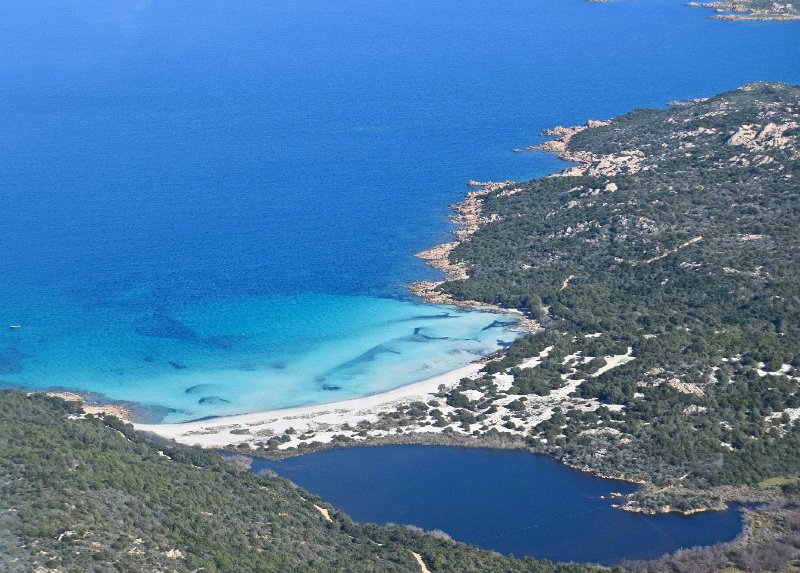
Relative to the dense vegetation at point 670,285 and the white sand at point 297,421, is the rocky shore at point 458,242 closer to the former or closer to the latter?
the dense vegetation at point 670,285

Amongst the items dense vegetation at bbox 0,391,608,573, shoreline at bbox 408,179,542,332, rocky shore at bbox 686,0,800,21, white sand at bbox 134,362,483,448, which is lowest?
dense vegetation at bbox 0,391,608,573

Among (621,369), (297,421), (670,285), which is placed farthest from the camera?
(670,285)

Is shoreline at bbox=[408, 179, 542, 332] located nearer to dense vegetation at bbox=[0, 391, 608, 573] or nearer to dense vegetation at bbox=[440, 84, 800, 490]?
dense vegetation at bbox=[440, 84, 800, 490]

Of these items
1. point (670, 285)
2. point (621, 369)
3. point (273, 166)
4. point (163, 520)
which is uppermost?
point (273, 166)

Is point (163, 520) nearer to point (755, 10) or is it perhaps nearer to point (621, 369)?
point (621, 369)

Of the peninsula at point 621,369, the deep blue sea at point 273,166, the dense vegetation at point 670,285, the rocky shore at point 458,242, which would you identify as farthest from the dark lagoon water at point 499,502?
the rocky shore at point 458,242

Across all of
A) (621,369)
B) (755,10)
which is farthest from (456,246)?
(755,10)

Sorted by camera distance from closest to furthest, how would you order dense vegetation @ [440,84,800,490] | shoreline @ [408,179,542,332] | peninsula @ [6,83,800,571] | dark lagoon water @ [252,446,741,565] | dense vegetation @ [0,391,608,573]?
1. dense vegetation @ [0,391,608,573]
2. dark lagoon water @ [252,446,741,565]
3. peninsula @ [6,83,800,571]
4. dense vegetation @ [440,84,800,490]
5. shoreline @ [408,179,542,332]

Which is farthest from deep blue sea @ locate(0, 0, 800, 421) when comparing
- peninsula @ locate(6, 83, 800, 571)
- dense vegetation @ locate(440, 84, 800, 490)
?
dense vegetation @ locate(440, 84, 800, 490)
